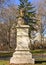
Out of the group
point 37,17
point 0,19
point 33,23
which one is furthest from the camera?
point 37,17

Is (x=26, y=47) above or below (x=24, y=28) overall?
below

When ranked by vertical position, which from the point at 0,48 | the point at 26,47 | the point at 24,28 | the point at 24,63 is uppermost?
the point at 24,28

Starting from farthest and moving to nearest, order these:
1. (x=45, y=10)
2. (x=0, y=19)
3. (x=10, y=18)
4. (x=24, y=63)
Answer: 1. (x=45, y=10)
2. (x=10, y=18)
3. (x=0, y=19)
4. (x=24, y=63)

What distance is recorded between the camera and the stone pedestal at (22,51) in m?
17.2

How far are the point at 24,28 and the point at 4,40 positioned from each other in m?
36.6

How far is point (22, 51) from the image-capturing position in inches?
685

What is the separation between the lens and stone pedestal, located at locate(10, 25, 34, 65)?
679 inches

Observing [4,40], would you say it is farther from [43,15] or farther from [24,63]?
[24,63]

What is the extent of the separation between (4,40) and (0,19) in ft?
27.5

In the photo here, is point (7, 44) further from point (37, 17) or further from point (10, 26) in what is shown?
point (37, 17)

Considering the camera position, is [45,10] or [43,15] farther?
[43,15]

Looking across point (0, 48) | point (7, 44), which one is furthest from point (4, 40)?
point (0, 48)

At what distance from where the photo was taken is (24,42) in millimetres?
17562

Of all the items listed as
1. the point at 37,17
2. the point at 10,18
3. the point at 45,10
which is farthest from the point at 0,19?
the point at 37,17
